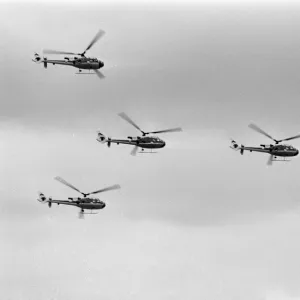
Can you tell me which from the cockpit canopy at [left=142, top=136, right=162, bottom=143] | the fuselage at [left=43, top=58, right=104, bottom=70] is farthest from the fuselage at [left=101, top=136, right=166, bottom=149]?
the fuselage at [left=43, top=58, right=104, bottom=70]

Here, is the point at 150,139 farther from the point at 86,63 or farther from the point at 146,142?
the point at 86,63

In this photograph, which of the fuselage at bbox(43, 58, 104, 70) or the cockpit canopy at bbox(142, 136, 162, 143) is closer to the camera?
the fuselage at bbox(43, 58, 104, 70)

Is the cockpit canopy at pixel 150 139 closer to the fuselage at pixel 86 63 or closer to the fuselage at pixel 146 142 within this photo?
the fuselage at pixel 146 142

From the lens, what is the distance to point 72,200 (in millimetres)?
191375

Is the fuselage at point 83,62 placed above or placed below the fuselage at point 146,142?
above

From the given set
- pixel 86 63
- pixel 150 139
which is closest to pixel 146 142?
pixel 150 139

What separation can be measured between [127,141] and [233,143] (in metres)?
20.8

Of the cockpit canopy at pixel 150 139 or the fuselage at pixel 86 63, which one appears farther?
the cockpit canopy at pixel 150 139

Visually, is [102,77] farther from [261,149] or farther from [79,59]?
[261,149]

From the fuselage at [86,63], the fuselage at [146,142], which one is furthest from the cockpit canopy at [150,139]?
the fuselage at [86,63]

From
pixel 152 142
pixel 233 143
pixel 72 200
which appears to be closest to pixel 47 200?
pixel 72 200

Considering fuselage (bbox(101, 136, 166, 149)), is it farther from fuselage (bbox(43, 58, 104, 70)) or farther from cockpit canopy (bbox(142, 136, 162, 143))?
fuselage (bbox(43, 58, 104, 70))

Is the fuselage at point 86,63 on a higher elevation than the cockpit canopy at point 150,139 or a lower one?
higher

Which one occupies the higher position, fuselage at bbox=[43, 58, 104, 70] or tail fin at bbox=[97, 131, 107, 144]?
fuselage at bbox=[43, 58, 104, 70]
